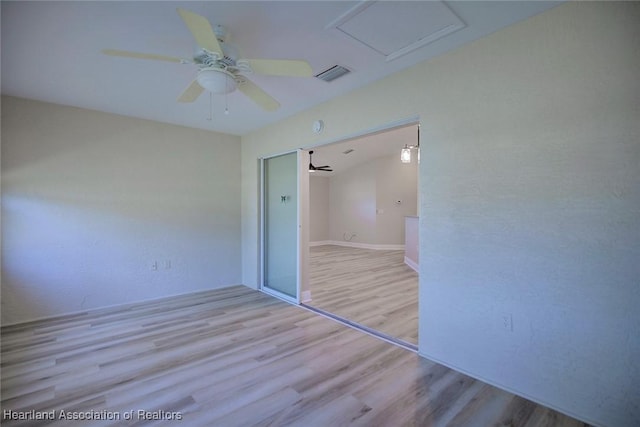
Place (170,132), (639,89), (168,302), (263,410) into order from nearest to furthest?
(639,89)
(263,410)
(168,302)
(170,132)

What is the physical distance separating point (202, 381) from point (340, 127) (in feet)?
9.13

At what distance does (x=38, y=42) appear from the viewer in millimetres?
2219

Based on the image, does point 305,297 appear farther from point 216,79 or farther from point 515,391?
point 216,79

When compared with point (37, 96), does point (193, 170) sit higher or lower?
lower

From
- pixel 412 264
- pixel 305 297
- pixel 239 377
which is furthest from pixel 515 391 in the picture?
pixel 412 264

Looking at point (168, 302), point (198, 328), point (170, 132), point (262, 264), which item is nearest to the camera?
point (198, 328)

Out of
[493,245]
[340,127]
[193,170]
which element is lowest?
[493,245]

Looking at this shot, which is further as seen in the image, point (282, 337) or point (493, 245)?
point (282, 337)

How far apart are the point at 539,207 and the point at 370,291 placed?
3.03 m

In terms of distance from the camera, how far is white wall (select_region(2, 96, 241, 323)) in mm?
3342

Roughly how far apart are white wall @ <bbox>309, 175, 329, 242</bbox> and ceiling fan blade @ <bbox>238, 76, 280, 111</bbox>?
789 cm

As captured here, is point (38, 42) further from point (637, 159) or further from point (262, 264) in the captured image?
point (637, 159)

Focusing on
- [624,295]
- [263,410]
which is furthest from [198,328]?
[624,295]

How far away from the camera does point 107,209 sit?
388cm
